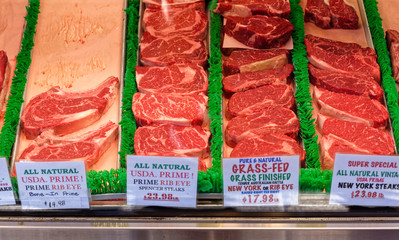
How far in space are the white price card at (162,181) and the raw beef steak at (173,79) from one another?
851 millimetres

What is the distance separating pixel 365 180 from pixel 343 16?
1420 millimetres

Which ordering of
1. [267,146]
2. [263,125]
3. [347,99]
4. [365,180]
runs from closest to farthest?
[365,180], [267,146], [263,125], [347,99]

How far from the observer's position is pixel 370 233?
174cm

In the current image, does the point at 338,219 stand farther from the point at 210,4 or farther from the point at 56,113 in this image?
the point at 210,4

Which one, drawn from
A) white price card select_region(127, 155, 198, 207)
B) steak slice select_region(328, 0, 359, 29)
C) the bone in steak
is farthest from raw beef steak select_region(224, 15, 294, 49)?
white price card select_region(127, 155, 198, 207)

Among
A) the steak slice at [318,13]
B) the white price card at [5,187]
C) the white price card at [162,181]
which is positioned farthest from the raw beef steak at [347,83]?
the white price card at [5,187]

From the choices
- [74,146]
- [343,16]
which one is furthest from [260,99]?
[74,146]

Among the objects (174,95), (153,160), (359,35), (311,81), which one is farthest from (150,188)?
(359,35)

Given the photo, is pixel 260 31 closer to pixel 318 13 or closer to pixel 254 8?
pixel 254 8

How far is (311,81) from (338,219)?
991 mm

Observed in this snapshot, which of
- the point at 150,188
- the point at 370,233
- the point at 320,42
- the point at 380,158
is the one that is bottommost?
the point at 370,233

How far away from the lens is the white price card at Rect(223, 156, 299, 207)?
165 centimetres

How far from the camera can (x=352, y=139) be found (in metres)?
2.25

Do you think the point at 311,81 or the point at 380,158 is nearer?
the point at 380,158
